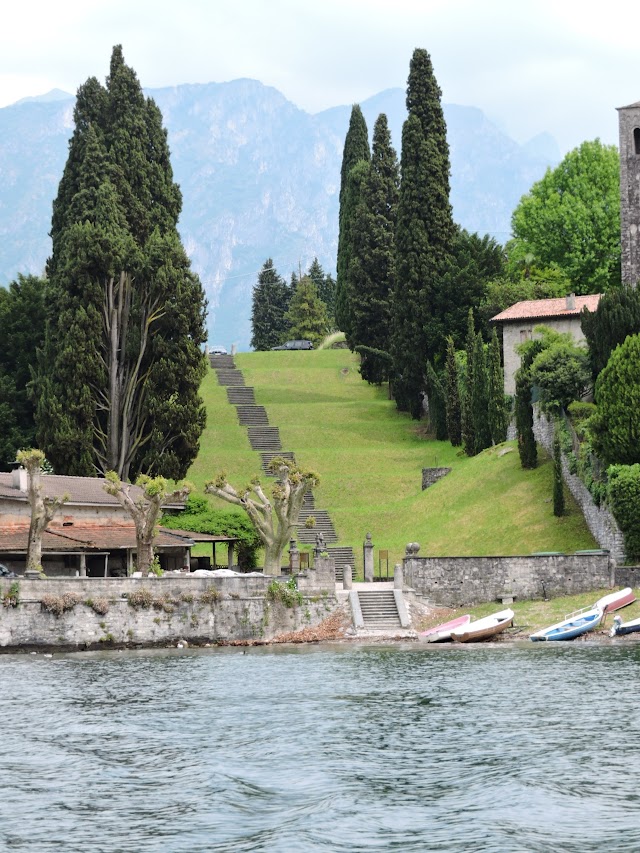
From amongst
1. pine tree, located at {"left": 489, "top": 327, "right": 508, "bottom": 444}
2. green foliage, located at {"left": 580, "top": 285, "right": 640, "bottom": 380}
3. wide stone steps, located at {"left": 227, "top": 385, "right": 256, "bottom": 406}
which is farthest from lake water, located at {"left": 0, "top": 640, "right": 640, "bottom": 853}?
wide stone steps, located at {"left": 227, "top": 385, "right": 256, "bottom": 406}

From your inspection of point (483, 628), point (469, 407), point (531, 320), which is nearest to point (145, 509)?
point (483, 628)

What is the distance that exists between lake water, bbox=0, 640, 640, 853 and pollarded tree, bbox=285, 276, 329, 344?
99.7 meters

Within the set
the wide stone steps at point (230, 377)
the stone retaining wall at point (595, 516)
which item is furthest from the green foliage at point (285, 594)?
the wide stone steps at point (230, 377)

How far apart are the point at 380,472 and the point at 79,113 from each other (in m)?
26.4

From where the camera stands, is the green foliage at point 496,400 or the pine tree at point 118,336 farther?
the green foliage at point 496,400

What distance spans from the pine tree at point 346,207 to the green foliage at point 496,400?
33.6 metres

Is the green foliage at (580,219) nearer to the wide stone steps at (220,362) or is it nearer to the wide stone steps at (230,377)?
the wide stone steps at (230,377)

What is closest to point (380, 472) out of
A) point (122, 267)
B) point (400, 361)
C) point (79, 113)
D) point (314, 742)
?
point (400, 361)

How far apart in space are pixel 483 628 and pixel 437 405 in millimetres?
38638

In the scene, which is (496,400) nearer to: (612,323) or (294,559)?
(612,323)

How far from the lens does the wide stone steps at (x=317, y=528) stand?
73250mm

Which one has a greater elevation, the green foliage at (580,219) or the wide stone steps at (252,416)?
the green foliage at (580,219)

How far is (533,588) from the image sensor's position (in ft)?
189

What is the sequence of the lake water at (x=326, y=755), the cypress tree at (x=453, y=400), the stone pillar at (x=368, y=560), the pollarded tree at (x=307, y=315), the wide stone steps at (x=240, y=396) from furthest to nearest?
the pollarded tree at (x=307, y=315) < the wide stone steps at (x=240, y=396) < the cypress tree at (x=453, y=400) < the stone pillar at (x=368, y=560) < the lake water at (x=326, y=755)
